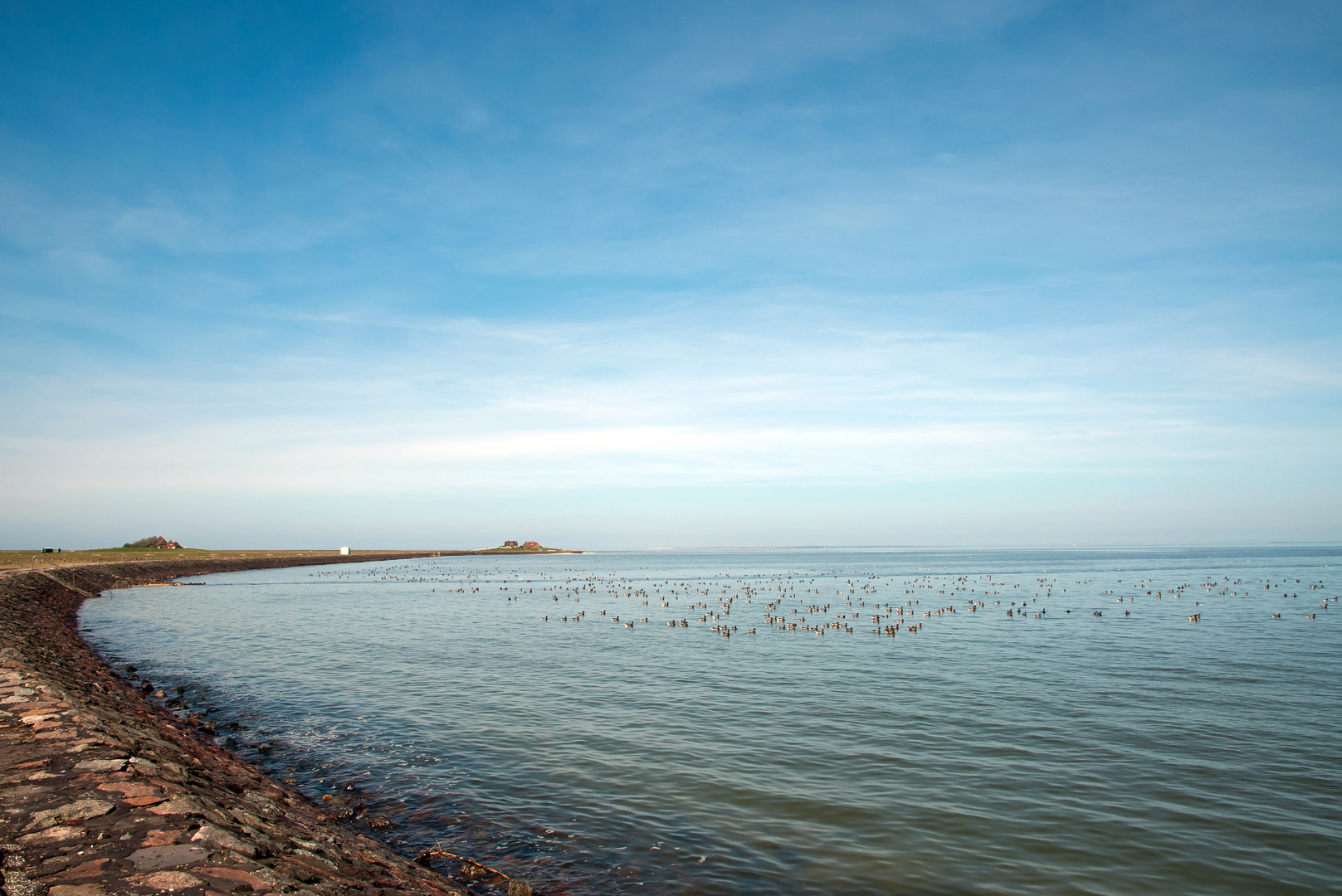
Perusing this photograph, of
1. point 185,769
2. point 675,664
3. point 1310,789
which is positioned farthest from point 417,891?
point 675,664

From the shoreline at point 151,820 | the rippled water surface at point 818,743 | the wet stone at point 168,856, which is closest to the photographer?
the shoreline at point 151,820

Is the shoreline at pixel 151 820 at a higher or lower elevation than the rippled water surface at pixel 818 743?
higher

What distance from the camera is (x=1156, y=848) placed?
12742mm

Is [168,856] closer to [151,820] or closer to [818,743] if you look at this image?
[151,820]

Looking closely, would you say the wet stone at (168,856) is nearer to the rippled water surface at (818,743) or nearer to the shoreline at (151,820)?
the shoreline at (151,820)

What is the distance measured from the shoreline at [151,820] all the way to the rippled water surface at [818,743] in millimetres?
1753

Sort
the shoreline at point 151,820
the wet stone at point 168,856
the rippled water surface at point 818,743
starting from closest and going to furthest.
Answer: the shoreline at point 151,820 < the wet stone at point 168,856 < the rippled water surface at point 818,743

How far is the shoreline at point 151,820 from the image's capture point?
8.01 metres

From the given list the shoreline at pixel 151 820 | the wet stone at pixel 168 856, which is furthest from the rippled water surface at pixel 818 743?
the wet stone at pixel 168 856

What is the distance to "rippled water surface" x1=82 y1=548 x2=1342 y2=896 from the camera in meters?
12.5

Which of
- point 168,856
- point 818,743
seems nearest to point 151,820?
point 168,856

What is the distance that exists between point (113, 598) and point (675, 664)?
57806mm

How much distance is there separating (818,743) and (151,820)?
14.7 meters

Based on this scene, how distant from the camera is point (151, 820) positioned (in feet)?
31.1
